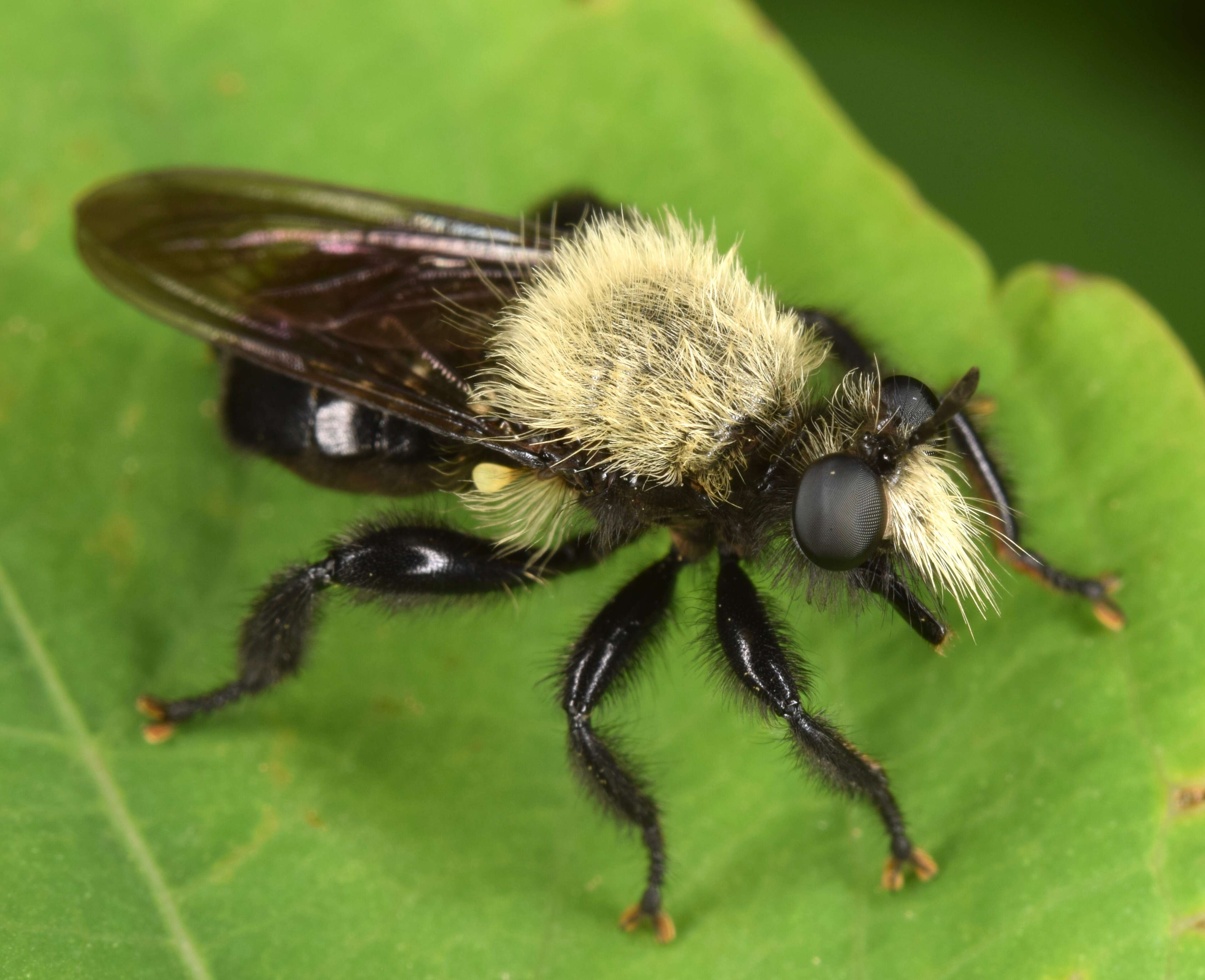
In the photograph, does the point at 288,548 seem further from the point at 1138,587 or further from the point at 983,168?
the point at 983,168

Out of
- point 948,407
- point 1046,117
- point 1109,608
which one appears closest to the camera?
point 948,407

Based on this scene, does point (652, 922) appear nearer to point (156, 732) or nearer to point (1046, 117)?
point (156, 732)

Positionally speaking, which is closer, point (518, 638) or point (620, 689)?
point (620, 689)

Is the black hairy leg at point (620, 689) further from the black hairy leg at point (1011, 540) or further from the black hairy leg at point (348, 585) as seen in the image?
the black hairy leg at point (1011, 540)

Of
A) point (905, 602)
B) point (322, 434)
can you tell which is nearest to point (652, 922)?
point (905, 602)

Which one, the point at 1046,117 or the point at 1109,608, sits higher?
the point at 1046,117

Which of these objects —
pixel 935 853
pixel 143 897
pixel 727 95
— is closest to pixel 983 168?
pixel 727 95

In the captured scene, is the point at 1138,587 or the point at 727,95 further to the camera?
the point at 727,95

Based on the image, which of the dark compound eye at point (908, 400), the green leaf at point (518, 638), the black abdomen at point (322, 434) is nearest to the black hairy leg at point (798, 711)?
the green leaf at point (518, 638)
